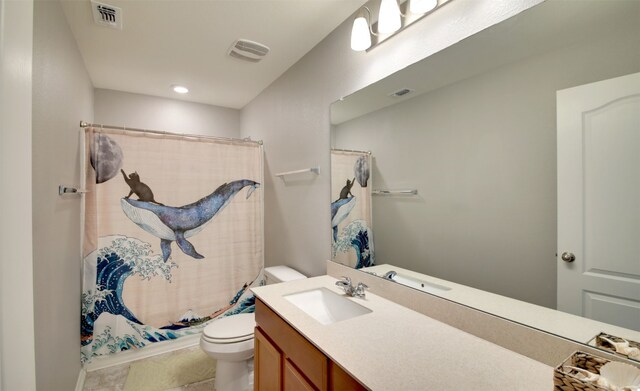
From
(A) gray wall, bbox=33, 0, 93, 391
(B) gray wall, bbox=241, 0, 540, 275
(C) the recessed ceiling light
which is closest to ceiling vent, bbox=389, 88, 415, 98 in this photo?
(B) gray wall, bbox=241, 0, 540, 275

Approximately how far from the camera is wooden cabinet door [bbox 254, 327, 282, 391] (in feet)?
4.36

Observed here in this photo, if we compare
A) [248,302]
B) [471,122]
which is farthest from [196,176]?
[471,122]

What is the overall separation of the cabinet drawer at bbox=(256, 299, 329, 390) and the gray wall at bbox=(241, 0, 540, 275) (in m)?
0.66

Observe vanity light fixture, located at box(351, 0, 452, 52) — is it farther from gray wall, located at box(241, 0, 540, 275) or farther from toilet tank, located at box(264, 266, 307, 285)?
toilet tank, located at box(264, 266, 307, 285)

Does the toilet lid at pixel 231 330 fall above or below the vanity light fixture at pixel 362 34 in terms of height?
below

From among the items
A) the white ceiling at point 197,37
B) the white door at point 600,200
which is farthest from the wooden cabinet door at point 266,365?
the white ceiling at point 197,37

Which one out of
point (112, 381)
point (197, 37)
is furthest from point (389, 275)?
point (112, 381)

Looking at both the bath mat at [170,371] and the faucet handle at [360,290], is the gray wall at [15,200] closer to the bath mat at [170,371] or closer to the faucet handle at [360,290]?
the faucet handle at [360,290]

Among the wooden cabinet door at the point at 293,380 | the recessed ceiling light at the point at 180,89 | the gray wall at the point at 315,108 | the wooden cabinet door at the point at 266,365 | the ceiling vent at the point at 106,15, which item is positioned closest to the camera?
the wooden cabinet door at the point at 293,380

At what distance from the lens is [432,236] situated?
1.33 meters

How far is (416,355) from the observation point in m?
0.95

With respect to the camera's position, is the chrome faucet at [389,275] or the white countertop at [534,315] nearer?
the white countertop at [534,315]

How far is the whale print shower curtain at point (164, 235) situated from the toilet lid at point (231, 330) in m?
0.60

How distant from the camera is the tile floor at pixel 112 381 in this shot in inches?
77.9
